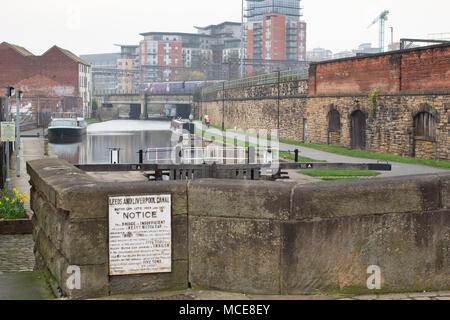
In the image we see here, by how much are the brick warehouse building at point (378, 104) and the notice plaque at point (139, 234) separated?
81.1 ft

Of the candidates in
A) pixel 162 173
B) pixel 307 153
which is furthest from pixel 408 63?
pixel 162 173

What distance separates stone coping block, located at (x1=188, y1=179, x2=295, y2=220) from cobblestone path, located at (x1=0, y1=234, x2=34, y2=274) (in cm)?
485

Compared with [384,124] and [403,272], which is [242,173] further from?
[403,272]

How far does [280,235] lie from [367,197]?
98 centimetres

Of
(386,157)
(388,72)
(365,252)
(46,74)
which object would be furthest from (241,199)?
(46,74)

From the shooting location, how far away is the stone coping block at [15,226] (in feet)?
46.5

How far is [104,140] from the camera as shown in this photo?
6606cm

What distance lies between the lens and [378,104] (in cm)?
3512

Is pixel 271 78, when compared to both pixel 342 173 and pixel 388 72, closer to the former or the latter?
pixel 388 72

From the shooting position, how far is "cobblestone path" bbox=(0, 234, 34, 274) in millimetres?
10469

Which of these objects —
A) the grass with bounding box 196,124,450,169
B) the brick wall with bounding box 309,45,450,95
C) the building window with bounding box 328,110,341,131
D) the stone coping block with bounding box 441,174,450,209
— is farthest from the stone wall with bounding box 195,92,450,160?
the stone coping block with bounding box 441,174,450,209

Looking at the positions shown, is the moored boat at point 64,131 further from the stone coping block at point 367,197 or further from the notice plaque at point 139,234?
the stone coping block at point 367,197

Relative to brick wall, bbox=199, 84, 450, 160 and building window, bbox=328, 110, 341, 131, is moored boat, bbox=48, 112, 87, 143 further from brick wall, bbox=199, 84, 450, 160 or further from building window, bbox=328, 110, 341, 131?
building window, bbox=328, 110, 341, 131
